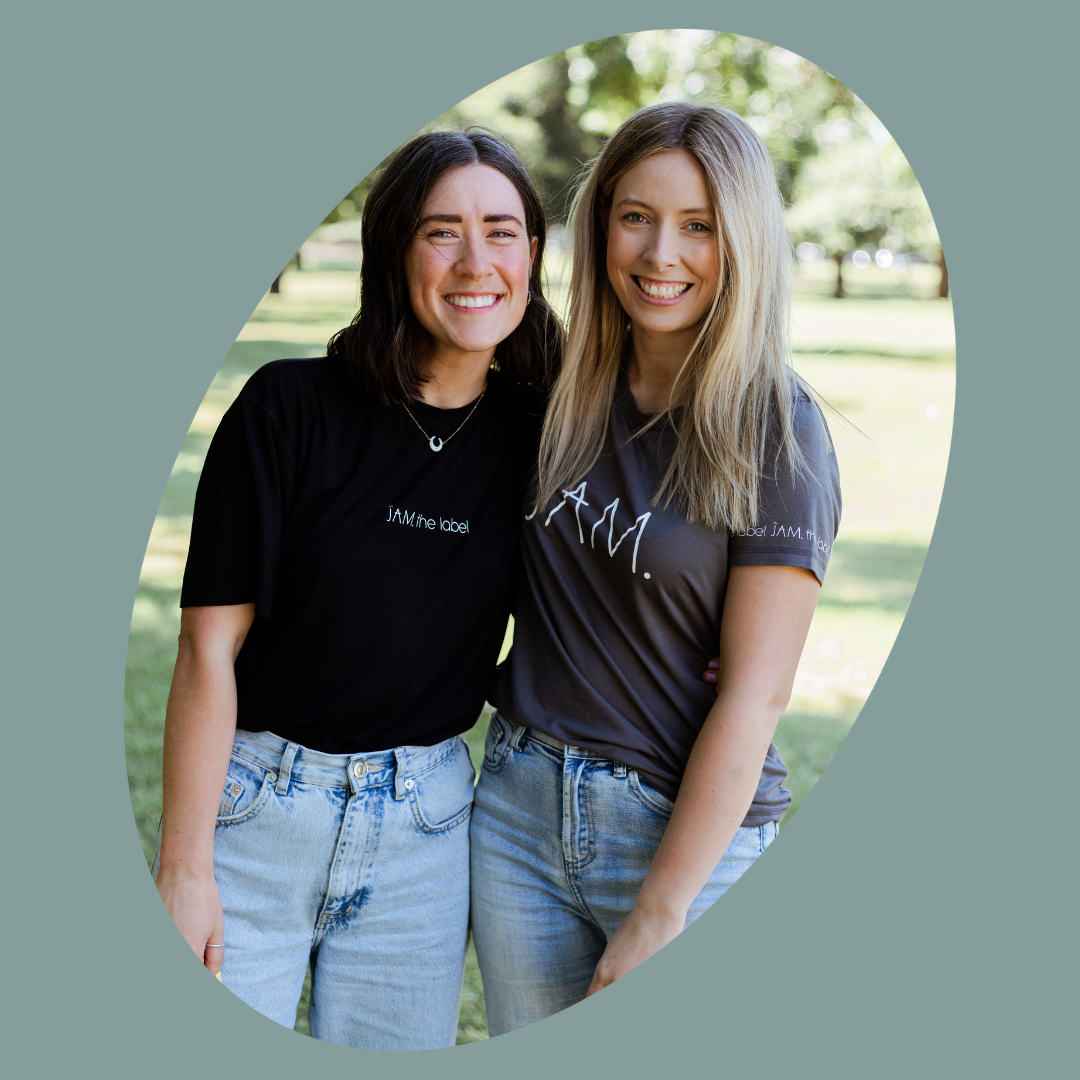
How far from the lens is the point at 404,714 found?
2.28 meters

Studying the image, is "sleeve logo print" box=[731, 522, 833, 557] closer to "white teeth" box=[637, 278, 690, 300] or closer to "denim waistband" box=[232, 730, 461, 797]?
→ "white teeth" box=[637, 278, 690, 300]

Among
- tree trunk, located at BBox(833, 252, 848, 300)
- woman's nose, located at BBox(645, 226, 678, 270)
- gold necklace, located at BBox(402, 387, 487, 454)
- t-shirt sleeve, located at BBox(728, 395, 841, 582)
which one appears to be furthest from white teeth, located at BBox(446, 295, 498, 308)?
tree trunk, located at BBox(833, 252, 848, 300)

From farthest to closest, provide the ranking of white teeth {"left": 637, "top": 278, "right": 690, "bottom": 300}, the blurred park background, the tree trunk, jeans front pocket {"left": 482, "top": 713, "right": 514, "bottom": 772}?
the tree trunk
the blurred park background
jeans front pocket {"left": 482, "top": 713, "right": 514, "bottom": 772}
white teeth {"left": 637, "top": 278, "right": 690, "bottom": 300}

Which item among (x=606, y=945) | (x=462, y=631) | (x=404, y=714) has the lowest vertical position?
(x=606, y=945)

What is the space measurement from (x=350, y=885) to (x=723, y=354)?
4.68ft

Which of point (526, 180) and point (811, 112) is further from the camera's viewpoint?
point (811, 112)

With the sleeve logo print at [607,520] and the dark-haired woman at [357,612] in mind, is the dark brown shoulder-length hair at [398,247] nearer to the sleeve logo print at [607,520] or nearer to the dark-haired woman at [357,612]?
the dark-haired woman at [357,612]

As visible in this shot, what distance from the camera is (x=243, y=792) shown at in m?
2.28

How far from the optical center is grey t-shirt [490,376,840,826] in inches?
85.2

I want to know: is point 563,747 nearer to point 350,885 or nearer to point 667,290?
point 350,885

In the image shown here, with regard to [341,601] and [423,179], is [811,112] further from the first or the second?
[341,601]

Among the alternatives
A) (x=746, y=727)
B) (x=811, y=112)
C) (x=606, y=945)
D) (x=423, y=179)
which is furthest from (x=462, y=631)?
(x=811, y=112)

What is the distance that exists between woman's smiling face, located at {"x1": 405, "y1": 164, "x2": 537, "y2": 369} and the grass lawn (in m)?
0.48

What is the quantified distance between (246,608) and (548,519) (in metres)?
0.68
